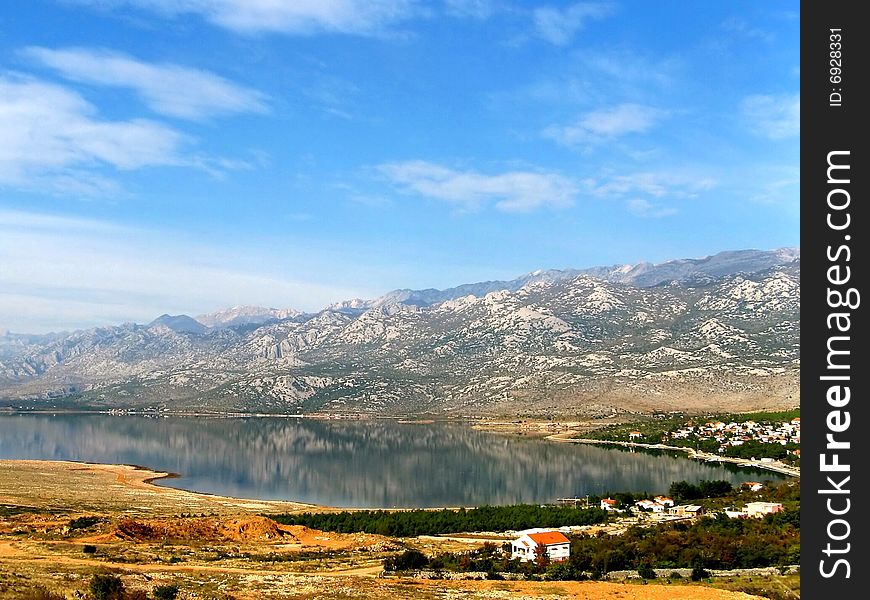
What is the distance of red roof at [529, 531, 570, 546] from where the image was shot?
36.8 m

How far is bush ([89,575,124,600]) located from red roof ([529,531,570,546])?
71.2 feet

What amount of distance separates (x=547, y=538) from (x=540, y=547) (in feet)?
4.32

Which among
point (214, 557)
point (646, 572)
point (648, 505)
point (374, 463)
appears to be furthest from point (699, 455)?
point (214, 557)

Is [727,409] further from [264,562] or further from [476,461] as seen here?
[264,562]

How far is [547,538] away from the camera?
3759 cm

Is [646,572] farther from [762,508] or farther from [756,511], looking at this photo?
[762,508]

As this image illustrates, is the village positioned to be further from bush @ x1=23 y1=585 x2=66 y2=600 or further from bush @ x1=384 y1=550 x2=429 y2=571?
bush @ x1=23 y1=585 x2=66 y2=600

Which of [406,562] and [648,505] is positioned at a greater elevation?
[406,562]

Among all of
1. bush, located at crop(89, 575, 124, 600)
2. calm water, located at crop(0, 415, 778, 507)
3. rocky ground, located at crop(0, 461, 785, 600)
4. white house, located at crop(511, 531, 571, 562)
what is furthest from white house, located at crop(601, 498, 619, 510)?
bush, located at crop(89, 575, 124, 600)

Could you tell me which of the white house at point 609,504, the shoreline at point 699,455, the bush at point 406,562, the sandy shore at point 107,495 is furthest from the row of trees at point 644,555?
the shoreline at point 699,455

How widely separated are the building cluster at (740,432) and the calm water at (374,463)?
19.0 meters

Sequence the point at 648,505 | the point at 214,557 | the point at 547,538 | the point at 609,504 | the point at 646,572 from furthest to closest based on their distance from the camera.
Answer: the point at 609,504, the point at 648,505, the point at 547,538, the point at 214,557, the point at 646,572

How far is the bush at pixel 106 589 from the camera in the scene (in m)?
21.2

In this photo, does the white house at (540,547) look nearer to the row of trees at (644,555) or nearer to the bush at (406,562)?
the row of trees at (644,555)
